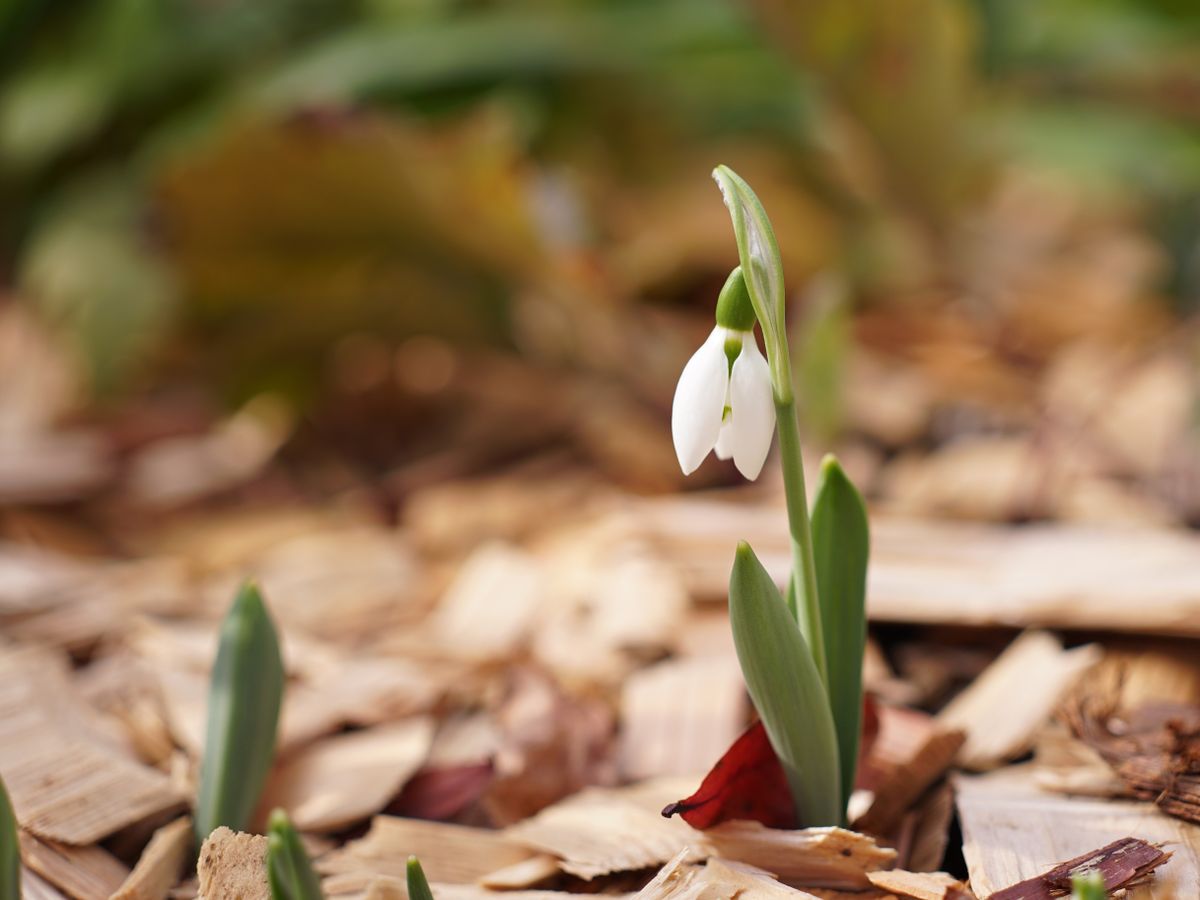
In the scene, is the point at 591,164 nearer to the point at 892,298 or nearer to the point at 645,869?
the point at 892,298

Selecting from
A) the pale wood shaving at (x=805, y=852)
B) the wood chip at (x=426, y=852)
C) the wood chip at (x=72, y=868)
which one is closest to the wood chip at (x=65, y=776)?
the wood chip at (x=72, y=868)

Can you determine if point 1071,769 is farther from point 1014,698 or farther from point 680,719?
point 680,719

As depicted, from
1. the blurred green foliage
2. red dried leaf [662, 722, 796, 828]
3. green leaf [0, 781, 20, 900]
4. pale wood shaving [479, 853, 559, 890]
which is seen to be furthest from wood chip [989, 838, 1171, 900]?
the blurred green foliage

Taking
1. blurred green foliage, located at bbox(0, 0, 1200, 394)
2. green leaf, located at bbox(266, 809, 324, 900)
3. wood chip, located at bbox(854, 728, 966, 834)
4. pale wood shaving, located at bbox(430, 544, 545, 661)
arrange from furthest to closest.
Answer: blurred green foliage, located at bbox(0, 0, 1200, 394) < pale wood shaving, located at bbox(430, 544, 545, 661) < wood chip, located at bbox(854, 728, 966, 834) < green leaf, located at bbox(266, 809, 324, 900)

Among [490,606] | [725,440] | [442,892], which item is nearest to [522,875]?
[442,892]

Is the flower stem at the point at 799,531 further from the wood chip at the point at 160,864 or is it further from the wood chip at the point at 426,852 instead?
the wood chip at the point at 160,864

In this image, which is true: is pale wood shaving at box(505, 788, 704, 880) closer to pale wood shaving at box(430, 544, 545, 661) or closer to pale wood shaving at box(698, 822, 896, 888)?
pale wood shaving at box(698, 822, 896, 888)
